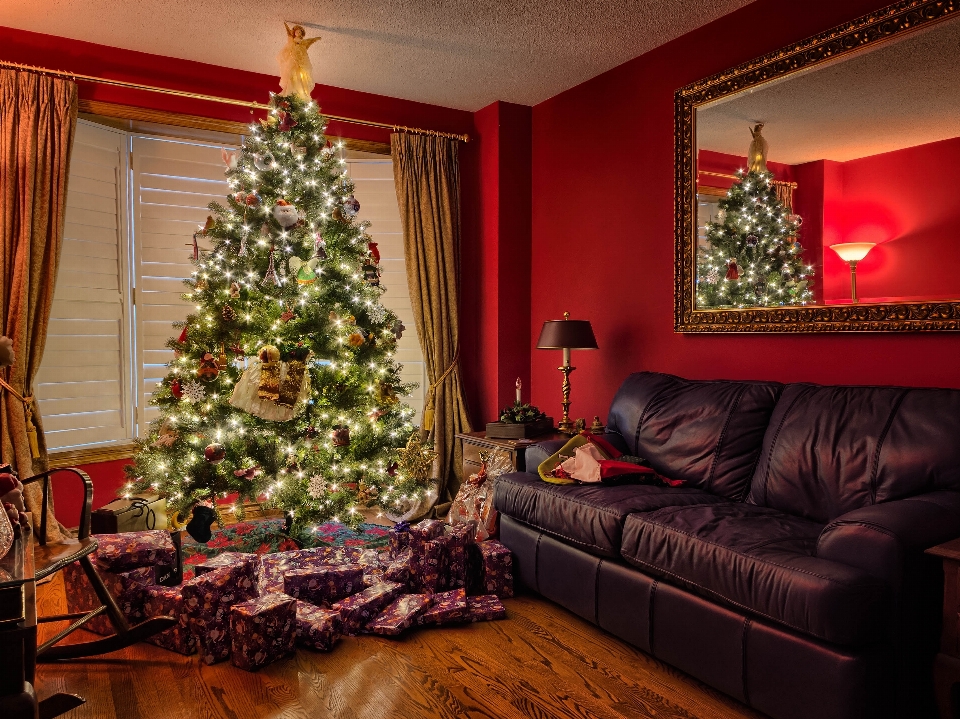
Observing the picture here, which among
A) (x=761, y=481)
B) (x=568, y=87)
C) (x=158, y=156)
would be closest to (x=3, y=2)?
(x=158, y=156)

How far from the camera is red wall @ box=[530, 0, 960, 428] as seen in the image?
316 centimetres

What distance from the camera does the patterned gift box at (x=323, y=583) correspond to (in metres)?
2.92

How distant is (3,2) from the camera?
138 inches

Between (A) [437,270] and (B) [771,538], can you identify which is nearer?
(B) [771,538]

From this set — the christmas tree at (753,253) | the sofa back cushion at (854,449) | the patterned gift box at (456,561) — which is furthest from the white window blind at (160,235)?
A: the sofa back cushion at (854,449)

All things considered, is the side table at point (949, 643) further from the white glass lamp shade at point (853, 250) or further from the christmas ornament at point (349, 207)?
the christmas ornament at point (349, 207)

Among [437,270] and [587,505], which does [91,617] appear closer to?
[587,505]

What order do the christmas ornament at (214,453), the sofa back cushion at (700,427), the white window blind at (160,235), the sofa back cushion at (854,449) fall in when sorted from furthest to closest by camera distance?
1. the white window blind at (160,235)
2. the christmas ornament at (214,453)
3. the sofa back cushion at (700,427)
4. the sofa back cushion at (854,449)

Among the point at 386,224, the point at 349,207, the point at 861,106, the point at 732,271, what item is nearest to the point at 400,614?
the point at 349,207

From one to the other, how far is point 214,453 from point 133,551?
2.61ft

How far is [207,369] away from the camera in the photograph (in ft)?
11.6

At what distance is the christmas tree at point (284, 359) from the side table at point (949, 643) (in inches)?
103

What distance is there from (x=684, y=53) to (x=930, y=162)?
4.94 ft

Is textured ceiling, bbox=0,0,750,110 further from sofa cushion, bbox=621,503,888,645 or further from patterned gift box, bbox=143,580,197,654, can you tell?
patterned gift box, bbox=143,580,197,654
